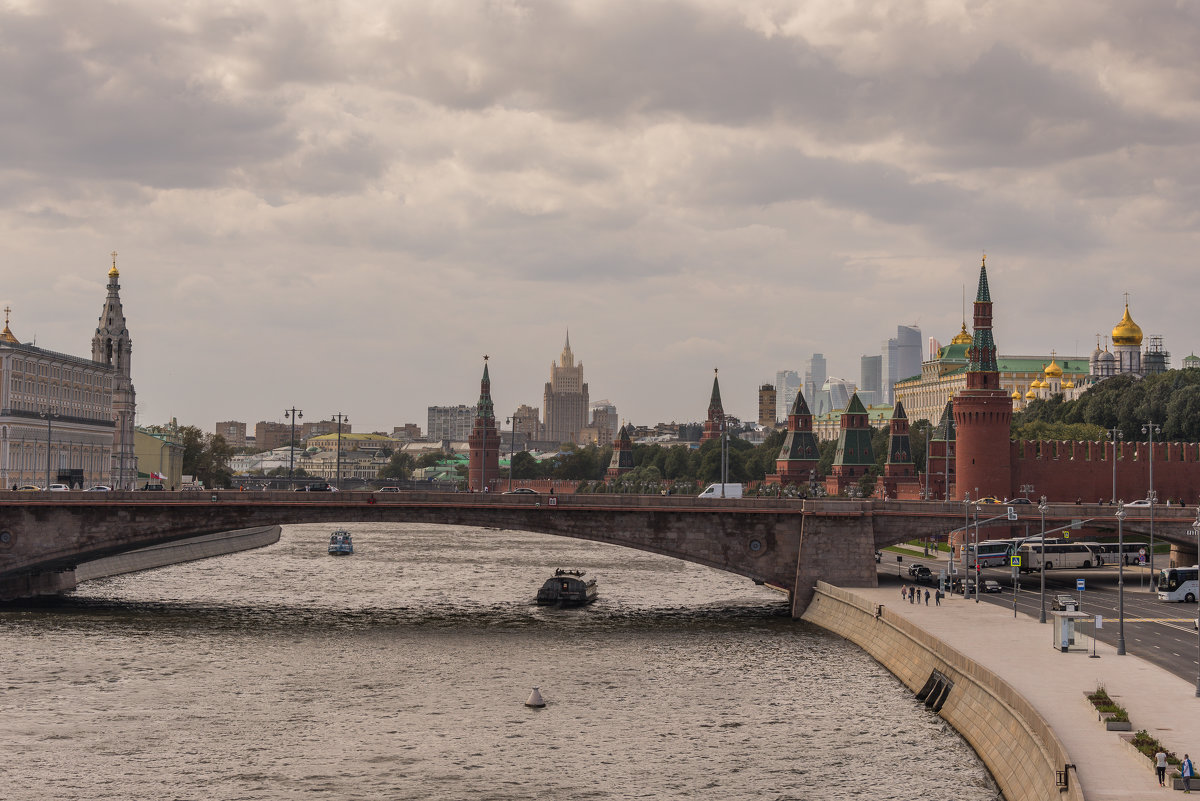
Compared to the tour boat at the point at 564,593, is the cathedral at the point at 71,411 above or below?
above

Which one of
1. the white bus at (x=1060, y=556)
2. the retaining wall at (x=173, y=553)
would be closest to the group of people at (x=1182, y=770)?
the white bus at (x=1060, y=556)

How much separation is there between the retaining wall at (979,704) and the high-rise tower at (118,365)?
110 meters

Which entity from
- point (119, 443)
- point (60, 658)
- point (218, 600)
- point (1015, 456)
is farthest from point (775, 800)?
point (119, 443)

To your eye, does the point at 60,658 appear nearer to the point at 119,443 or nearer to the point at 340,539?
the point at 340,539

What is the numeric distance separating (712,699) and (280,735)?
17020 millimetres

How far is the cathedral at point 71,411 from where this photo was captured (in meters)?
134

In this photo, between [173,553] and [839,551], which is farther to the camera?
[173,553]

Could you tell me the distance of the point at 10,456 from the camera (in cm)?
13375

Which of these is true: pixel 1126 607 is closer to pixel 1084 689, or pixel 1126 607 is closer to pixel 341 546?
pixel 1084 689

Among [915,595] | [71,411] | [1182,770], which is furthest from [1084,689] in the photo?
[71,411]

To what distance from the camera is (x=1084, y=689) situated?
4797cm

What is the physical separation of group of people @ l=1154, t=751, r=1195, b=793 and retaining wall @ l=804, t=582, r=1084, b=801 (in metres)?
2.27

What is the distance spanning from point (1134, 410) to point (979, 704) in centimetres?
12919

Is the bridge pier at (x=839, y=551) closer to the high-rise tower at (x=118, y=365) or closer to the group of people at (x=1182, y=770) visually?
the group of people at (x=1182, y=770)
